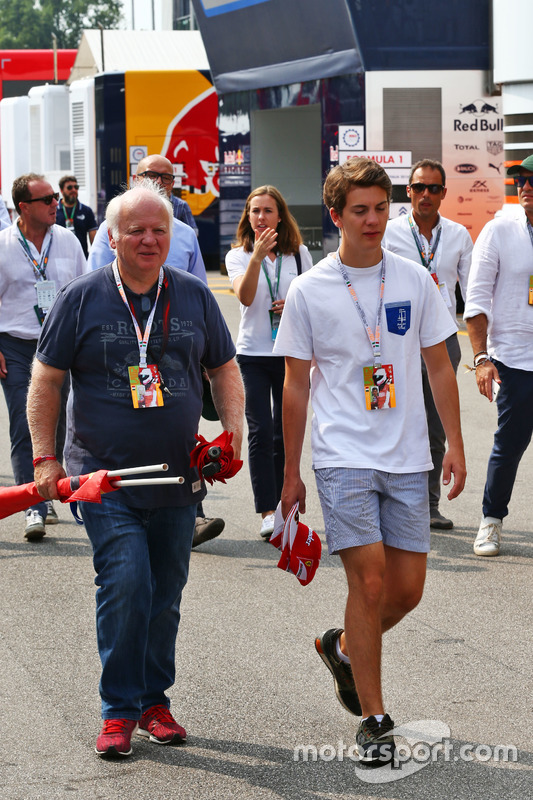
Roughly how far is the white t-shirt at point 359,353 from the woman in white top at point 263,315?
290 cm

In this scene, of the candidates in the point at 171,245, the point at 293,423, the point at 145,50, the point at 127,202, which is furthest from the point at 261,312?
the point at 145,50

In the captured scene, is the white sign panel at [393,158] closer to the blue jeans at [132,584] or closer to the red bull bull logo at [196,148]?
the red bull bull logo at [196,148]

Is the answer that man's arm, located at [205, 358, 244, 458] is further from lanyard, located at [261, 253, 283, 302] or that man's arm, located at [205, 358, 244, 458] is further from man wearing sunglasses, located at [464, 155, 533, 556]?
lanyard, located at [261, 253, 283, 302]

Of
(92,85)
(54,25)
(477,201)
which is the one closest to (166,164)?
(477,201)

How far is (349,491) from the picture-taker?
4.43 metres

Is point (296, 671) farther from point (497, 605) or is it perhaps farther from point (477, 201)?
point (477, 201)

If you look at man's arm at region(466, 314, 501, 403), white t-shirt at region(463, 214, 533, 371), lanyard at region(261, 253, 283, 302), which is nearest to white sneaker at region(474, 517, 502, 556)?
Answer: man's arm at region(466, 314, 501, 403)

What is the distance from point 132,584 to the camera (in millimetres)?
4305

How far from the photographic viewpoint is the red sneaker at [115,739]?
4359mm

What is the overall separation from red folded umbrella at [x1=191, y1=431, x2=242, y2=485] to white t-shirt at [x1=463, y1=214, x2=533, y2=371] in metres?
3.04

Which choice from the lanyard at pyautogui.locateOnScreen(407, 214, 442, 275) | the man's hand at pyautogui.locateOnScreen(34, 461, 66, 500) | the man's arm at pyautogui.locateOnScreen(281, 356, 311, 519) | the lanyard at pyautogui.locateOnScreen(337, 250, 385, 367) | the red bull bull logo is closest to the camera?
the man's hand at pyautogui.locateOnScreen(34, 461, 66, 500)

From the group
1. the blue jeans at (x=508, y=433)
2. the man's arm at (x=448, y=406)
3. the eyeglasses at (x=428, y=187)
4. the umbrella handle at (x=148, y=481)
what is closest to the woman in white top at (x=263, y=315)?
the eyeglasses at (x=428, y=187)

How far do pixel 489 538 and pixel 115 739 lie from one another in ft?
11.3

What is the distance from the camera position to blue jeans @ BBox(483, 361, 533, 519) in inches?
282
